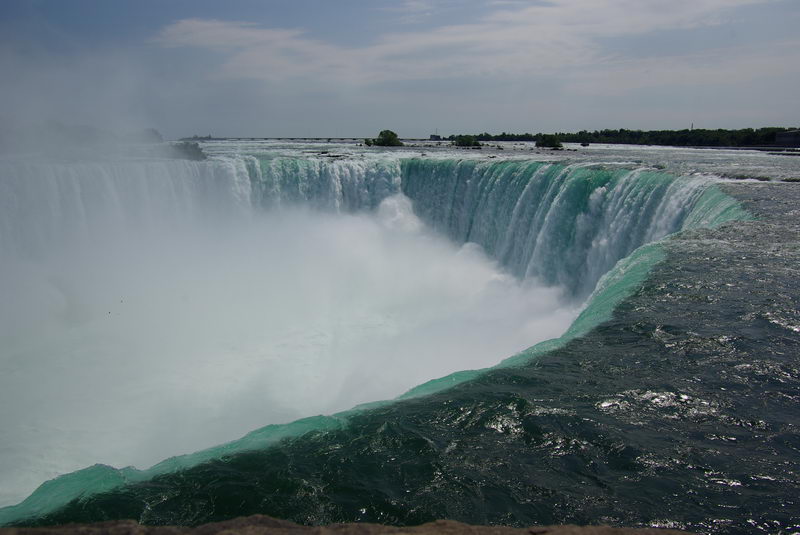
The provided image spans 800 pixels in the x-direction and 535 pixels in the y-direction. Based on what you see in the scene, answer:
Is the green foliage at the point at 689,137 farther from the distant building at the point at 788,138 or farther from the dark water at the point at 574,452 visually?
the dark water at the point at 574,452

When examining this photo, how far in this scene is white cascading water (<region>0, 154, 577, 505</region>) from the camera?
8375mm

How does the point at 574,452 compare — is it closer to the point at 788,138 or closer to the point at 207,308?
the point at 207,308

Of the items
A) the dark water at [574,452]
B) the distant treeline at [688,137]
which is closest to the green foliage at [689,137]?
the distant treeline at [688,137]

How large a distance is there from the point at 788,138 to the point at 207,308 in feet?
130

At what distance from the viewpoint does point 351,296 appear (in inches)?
624

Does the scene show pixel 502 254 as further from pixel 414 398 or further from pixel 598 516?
pixel 598 516

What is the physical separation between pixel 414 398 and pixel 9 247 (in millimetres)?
15812

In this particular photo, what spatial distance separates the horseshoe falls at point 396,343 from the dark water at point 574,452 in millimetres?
23

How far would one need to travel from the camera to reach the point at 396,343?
12.0 m

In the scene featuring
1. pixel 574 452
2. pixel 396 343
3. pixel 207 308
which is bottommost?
pixel 396 343

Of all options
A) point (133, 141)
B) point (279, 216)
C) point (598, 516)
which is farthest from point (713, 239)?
point (133, 141)

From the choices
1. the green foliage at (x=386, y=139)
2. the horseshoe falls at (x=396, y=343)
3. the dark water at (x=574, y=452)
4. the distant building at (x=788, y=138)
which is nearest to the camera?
the dark water at (x=574, y=452)

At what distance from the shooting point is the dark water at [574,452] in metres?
3.29

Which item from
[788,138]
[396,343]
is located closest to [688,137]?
[788,138]
